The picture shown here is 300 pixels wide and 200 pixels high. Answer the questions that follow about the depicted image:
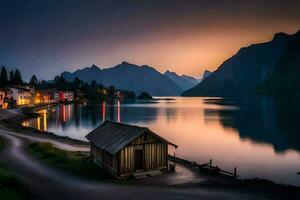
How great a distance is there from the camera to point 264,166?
49.7 m

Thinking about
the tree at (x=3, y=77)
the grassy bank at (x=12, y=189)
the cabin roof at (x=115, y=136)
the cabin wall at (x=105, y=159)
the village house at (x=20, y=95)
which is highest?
the tree at (x=3, y=77)

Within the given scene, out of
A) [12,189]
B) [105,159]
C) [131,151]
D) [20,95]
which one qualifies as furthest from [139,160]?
[20,95]

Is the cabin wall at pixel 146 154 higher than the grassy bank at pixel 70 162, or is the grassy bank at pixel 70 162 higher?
the cabin wall at pixel 146 154

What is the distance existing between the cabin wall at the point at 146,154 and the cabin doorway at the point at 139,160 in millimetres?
242

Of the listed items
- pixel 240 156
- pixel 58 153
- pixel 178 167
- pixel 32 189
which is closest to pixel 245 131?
pixel 240 156

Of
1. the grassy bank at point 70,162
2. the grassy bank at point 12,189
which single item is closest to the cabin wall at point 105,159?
the grassy bank at point 70,162

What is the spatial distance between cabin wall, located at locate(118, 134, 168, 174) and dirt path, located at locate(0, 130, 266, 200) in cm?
309

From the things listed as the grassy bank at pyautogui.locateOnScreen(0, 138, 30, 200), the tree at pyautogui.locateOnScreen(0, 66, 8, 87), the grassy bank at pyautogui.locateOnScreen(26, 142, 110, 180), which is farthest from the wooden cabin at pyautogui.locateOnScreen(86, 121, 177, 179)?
the tree at pyautogui.locateOnScreen(0, 66, 8, 87)

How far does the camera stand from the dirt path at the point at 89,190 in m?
23.5

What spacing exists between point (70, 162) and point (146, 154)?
10.6m

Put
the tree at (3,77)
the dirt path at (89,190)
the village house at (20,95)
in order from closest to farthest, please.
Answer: the dirt path at (89,190)
the village house at (20,95)
the tree at (3,77)

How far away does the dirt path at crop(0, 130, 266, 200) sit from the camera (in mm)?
23453

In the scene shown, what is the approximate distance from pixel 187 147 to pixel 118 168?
128 feet

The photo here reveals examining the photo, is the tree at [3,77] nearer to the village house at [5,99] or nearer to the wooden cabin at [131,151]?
the village house at [5,99]
